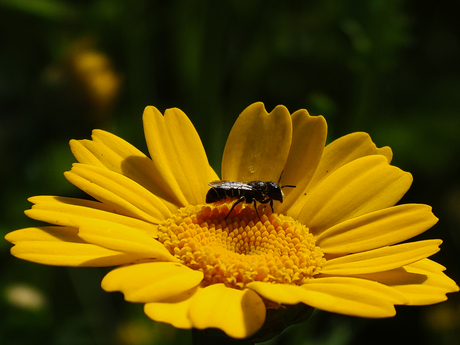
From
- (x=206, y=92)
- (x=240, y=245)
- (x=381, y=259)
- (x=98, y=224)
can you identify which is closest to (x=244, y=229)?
(x=240, y=245)

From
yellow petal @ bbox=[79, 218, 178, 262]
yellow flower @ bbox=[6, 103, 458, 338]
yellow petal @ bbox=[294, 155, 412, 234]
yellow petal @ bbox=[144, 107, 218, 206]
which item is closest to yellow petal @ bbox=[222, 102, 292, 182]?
yellow flower @ bbox=[6, 103, 458, 338]

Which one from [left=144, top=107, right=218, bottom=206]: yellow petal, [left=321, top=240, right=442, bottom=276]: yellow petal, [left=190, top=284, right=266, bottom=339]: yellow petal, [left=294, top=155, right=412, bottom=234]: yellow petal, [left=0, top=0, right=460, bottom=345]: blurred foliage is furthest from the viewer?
[left=0, top=0, right=460, bottom=345]: blurred foliage

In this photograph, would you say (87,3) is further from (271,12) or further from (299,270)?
(299,270)

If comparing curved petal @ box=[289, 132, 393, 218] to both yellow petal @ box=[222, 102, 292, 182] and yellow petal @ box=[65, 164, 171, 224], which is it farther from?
yellow petal @ box=[65, 164, 171, 224]

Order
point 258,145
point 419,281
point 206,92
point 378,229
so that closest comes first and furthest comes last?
point 419,281 → point 378,229 → point 258,145 → point 206,92

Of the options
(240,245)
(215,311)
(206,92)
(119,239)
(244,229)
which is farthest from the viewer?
(206,92)

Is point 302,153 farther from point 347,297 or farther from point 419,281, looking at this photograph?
point 347,297

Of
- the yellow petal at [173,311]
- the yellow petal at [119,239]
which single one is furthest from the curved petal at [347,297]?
the yellow petal at [119,239]
